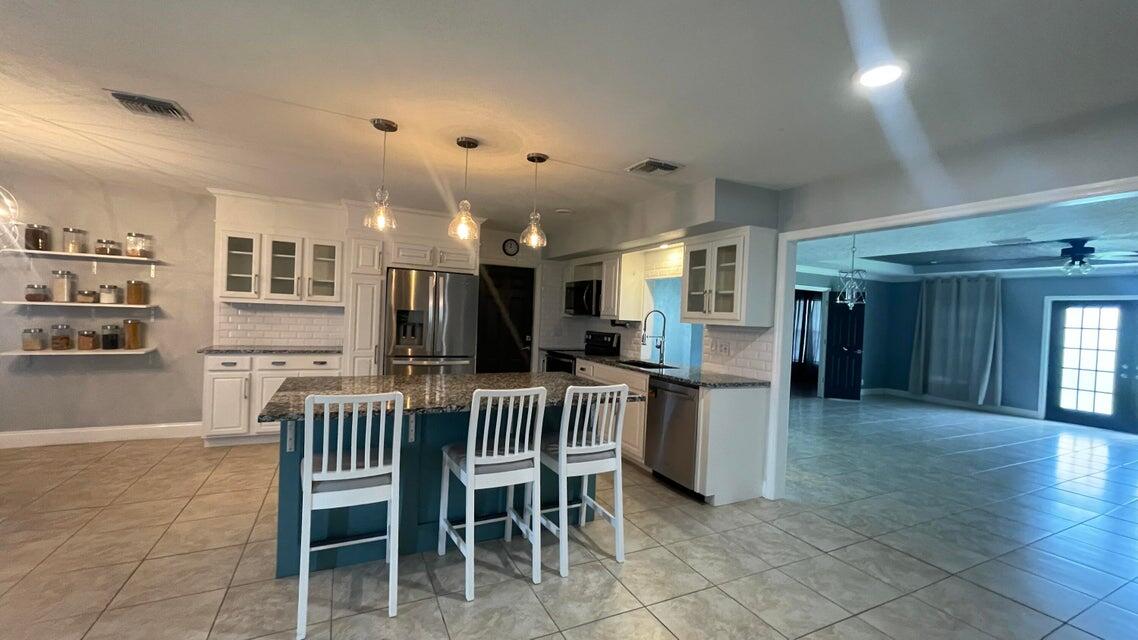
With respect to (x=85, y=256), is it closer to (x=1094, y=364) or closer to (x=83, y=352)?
(x=83, y=352)

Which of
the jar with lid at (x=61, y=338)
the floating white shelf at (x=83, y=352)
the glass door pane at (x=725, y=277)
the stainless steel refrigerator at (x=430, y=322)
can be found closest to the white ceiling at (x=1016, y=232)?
the glass door pane at (x=725, y=277)

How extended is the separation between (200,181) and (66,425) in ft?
8.52

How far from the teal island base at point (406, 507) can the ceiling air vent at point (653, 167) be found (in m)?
1.73

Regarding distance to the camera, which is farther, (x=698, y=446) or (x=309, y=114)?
(x=698, y=446)

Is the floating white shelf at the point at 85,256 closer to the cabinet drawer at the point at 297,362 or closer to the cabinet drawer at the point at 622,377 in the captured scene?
the cabinet drawer at the point at 297,362

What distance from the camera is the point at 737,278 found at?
367 cm

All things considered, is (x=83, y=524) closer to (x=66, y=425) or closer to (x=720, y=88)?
(x=66, y=425)

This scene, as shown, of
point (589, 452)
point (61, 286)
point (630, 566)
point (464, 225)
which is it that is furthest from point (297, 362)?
point (630, 566)

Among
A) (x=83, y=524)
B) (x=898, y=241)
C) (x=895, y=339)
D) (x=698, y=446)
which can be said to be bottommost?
(x=83, y=524)

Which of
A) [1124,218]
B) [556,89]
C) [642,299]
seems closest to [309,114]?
[556,89]

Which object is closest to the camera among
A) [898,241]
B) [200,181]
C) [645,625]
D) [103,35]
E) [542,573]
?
[103,35]

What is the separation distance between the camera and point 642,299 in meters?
5.27

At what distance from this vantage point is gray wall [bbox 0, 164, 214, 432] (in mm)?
4156

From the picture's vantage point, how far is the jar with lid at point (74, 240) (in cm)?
416
